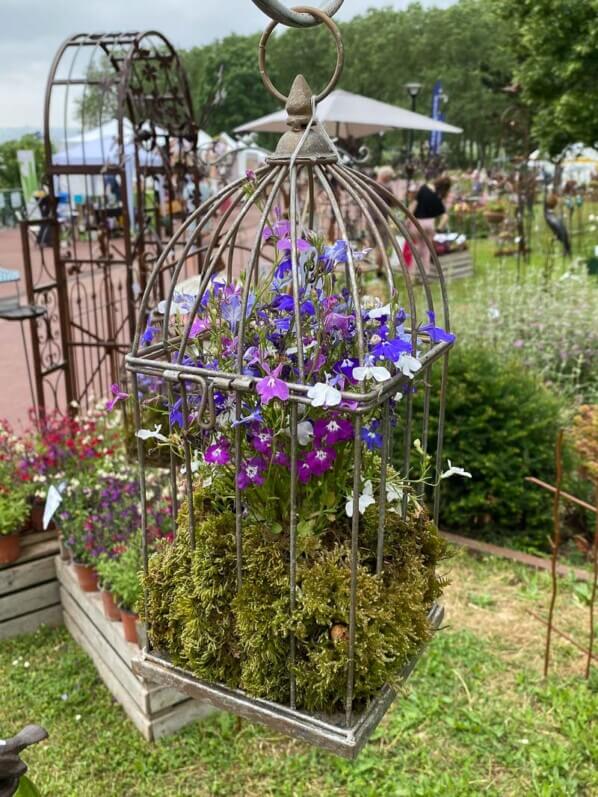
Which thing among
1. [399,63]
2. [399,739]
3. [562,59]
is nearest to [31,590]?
[399,739]

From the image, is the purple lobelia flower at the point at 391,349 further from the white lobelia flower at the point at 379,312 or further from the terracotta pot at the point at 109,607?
the terracotta pot at the point at 109,607

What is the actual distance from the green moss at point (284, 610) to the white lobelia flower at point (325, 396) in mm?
345

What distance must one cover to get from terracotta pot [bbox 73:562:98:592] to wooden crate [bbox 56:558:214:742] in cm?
3

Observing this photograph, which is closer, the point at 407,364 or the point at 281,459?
the point at 407,364

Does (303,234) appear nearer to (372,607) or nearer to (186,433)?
(186,433)

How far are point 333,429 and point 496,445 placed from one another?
9.51 feet

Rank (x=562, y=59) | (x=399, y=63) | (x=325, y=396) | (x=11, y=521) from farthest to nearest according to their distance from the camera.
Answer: (x=399, y=63) → (x=562, y=59) → (x=11, y=521) → (x=325, y=396)

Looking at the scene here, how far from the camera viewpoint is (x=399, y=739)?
8.75ft

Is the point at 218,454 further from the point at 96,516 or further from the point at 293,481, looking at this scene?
the point at 96,516

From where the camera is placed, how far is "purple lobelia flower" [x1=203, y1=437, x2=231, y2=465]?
1.19m

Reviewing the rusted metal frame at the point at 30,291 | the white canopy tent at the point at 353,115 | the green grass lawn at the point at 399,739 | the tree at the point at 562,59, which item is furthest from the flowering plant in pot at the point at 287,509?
the tree at the point at 562,59

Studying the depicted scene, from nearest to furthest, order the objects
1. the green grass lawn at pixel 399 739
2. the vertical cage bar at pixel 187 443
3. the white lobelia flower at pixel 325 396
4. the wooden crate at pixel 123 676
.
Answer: the white lobelia flower at pixel 325 396, the vertical cage bar at pixel 187 443, the green grass lawn at pixel 399 739, the wooden crate at pixel 123 676

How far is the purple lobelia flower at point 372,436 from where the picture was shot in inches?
49.4

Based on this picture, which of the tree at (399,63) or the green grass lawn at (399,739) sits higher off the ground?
the tree at (399,63)
